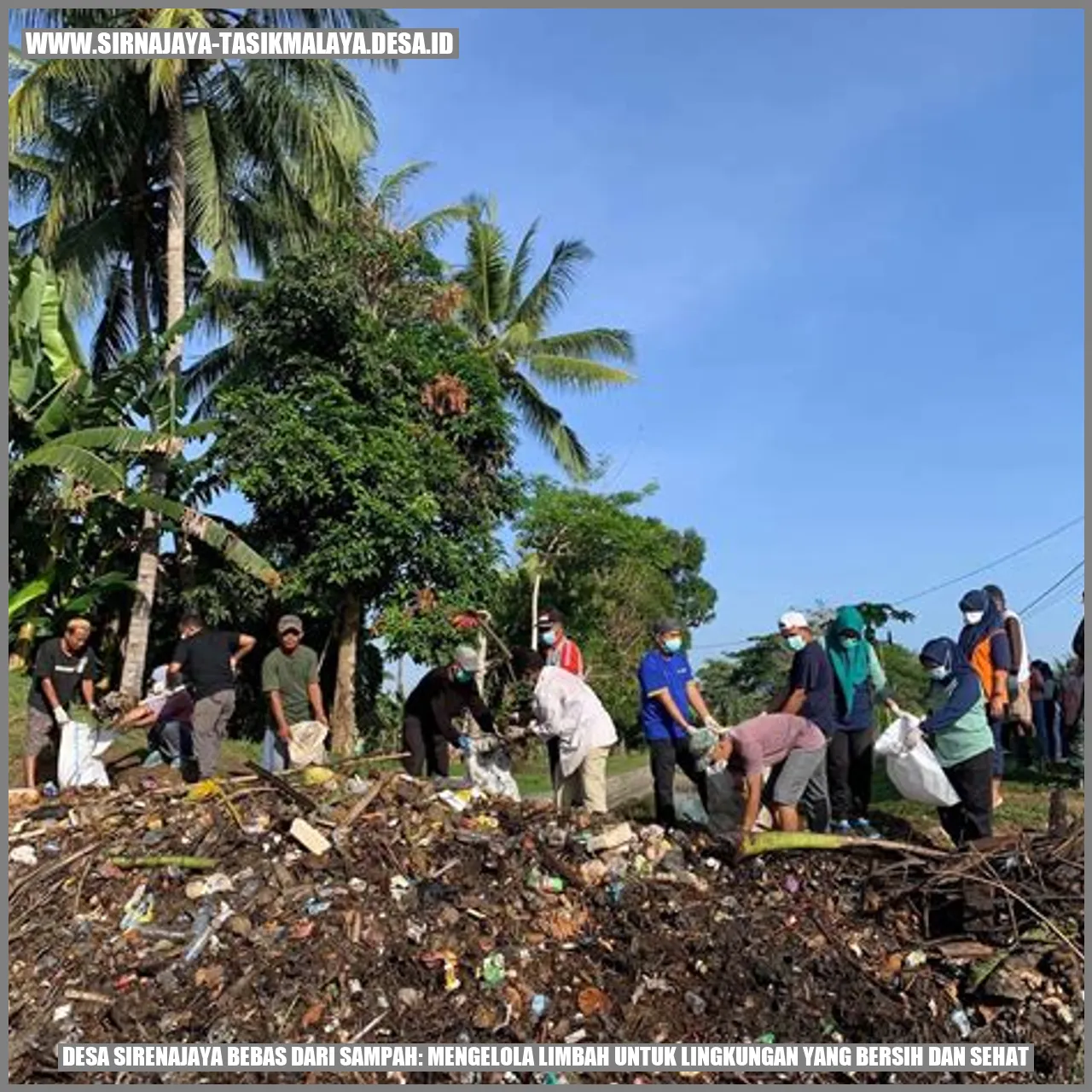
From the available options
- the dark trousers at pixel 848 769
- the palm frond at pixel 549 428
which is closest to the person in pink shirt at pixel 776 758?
the dark trousers at pixel 848 769

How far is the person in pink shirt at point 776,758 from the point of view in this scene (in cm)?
584

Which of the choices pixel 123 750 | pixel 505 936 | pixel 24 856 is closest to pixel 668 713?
pixel 505 936

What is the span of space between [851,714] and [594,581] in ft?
55.3

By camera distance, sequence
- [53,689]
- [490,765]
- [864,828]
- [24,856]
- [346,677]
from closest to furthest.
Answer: [24,856] < [864,828] < [490,765] < [53,689] < [346,677]

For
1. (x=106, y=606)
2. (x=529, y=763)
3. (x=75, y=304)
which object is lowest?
(x=529, y=763)

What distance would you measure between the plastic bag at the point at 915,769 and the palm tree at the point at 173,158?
1087cm

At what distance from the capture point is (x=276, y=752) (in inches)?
297

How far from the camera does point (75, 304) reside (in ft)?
54.5

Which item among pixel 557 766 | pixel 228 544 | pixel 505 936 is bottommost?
pixel 505 936

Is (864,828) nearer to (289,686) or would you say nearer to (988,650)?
(988,650)

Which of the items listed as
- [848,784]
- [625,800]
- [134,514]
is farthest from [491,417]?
[848,784]

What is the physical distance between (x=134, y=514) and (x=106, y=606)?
5.58 feet

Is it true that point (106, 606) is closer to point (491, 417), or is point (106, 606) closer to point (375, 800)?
point (491, 417)

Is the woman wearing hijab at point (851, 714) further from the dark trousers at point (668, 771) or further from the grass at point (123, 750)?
the grass at point (123, 750)
